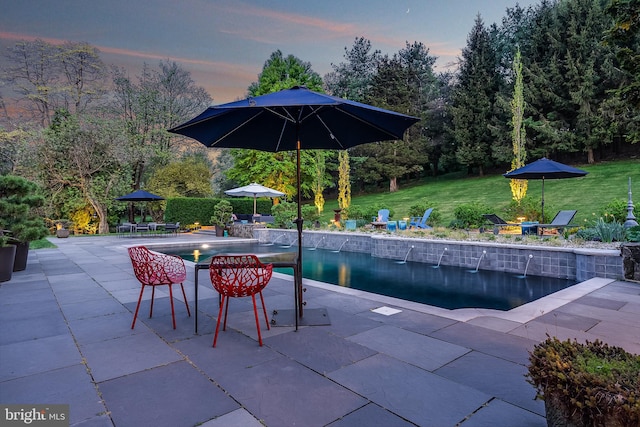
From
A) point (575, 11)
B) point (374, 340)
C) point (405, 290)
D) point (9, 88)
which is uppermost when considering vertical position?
point (575, 11)

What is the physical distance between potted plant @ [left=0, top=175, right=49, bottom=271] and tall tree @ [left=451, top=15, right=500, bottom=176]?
26.6m

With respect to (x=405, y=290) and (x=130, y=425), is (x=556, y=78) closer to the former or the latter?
(x=405, y=290)

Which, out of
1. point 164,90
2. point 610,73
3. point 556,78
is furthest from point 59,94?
point 610,73

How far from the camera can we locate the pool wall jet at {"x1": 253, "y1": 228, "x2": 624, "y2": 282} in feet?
18.8

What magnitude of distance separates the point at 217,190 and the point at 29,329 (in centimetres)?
3207

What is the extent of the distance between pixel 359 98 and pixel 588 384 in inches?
1329

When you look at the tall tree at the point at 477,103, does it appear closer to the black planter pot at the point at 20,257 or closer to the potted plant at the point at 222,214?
the potted plant at the point at 222,214

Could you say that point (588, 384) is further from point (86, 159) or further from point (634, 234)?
point (86, 159)

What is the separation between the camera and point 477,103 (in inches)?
1067

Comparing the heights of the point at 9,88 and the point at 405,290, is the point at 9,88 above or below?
above

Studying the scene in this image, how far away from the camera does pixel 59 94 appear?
2003cm

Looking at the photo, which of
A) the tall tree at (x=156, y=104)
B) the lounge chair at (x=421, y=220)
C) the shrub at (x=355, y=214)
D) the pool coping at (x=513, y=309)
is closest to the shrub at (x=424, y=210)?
the lounge chair at (x=421, y=220)

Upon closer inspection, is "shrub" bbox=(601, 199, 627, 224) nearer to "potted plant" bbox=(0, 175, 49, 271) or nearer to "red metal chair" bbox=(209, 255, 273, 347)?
"red metal chair" bbox=(209, 255, 273, 347)

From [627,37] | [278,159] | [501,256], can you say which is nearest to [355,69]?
[278,159]
